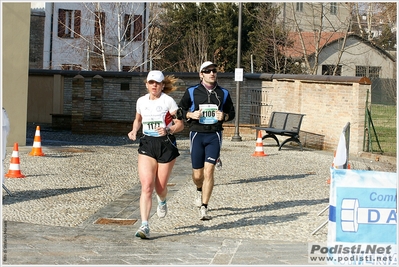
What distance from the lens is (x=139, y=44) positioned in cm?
4709

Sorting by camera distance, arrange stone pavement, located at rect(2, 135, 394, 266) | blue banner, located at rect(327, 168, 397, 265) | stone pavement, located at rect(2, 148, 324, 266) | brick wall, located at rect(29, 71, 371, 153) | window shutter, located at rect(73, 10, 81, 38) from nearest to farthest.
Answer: blue banner, located at rect(327, 168, 397, 265), stone pavement, located at rect(2, 148, 324, 266), stone pavement, located at rect(2, 135, 394, 266), brick wall, located at rect(29, 71, 371, 153), window shutter, located at rect(73, 10, 81, 38)

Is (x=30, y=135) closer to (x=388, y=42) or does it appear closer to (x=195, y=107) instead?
(x=195, y=107)

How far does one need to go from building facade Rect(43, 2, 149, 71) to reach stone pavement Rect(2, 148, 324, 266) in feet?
111

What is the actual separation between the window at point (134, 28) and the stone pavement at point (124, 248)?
114 ft

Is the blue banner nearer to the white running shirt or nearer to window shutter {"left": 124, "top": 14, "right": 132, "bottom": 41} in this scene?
the white running shirt

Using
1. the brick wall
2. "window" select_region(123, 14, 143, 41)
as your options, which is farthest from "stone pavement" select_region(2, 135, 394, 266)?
"window" select_region(123, 14, 143, 41)

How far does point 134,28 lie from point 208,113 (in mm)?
37195

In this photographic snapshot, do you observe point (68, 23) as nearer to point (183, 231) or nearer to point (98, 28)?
point (98, 28)

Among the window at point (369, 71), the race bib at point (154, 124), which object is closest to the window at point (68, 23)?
the window at point (369, 71)

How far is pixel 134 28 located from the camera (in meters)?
46.7

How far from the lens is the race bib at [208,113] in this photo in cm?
1012

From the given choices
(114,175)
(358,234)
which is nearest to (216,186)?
(114,175)

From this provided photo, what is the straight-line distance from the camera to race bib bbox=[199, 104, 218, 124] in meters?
10.1

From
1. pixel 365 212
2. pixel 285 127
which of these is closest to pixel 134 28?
pixel 285 127
